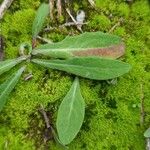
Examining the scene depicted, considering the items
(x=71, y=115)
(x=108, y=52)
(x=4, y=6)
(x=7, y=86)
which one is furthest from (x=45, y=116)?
(x=4, y=6)

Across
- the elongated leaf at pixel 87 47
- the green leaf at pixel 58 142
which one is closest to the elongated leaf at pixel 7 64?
the elongated leaf at pixel 87 47

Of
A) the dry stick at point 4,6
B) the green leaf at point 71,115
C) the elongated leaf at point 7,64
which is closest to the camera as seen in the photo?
the green leaf at point 71,115

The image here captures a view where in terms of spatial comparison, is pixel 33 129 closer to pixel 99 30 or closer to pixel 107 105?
pixel 107 105

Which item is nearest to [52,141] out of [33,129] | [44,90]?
[33,129]

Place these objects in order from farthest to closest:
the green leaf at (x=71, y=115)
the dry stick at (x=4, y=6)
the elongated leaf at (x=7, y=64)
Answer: the dry stick at (x=4, y=6), the elongated leaf at (x=7, y=64), the green leaf at (x=71, y=115)

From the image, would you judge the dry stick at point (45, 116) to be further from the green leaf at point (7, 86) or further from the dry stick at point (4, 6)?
the dry stick at point (4, 6)

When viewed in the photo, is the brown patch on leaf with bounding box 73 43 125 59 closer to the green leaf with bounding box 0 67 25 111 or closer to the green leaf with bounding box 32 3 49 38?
the green leaf with bounding box 32 3 49 38

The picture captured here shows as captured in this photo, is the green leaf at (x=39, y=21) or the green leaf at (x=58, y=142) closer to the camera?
the green leaf at (x=58, y=142)
